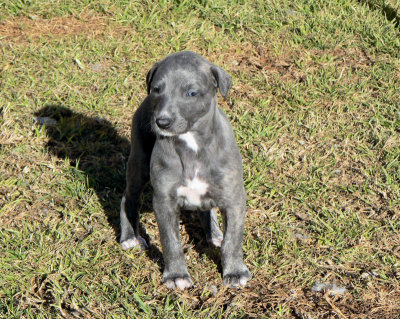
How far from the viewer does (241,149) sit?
6832mm

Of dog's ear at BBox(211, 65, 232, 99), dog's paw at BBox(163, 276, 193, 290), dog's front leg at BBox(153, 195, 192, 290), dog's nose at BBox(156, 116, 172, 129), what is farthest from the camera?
dog's paw at BBox(163, 276, 193, 290)

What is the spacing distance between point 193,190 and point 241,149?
204 cm

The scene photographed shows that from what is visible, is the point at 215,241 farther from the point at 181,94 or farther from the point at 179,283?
the point at 181,94

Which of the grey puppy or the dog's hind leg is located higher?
the grey puppy

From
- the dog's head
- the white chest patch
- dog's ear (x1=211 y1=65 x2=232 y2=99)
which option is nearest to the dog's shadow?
the white chest patch

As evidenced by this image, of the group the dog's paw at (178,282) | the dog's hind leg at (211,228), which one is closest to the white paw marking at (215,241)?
the dog's hind leg at (211,228)

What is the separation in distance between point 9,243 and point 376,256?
328 cm

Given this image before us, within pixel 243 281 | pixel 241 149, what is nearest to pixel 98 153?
pixel 241 149

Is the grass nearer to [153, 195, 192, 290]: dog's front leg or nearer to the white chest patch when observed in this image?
[153, 195, 192, 290]: dog's front leg

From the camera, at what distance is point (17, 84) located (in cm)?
777

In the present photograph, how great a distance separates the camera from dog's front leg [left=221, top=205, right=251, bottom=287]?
5.01 m

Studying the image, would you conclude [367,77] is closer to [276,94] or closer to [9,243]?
[276,94]

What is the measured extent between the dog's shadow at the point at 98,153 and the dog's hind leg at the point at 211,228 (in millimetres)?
96

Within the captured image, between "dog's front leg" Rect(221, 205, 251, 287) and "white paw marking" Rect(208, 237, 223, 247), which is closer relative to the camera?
"dog's front leg" Rect(221, 205, 251, 287)
